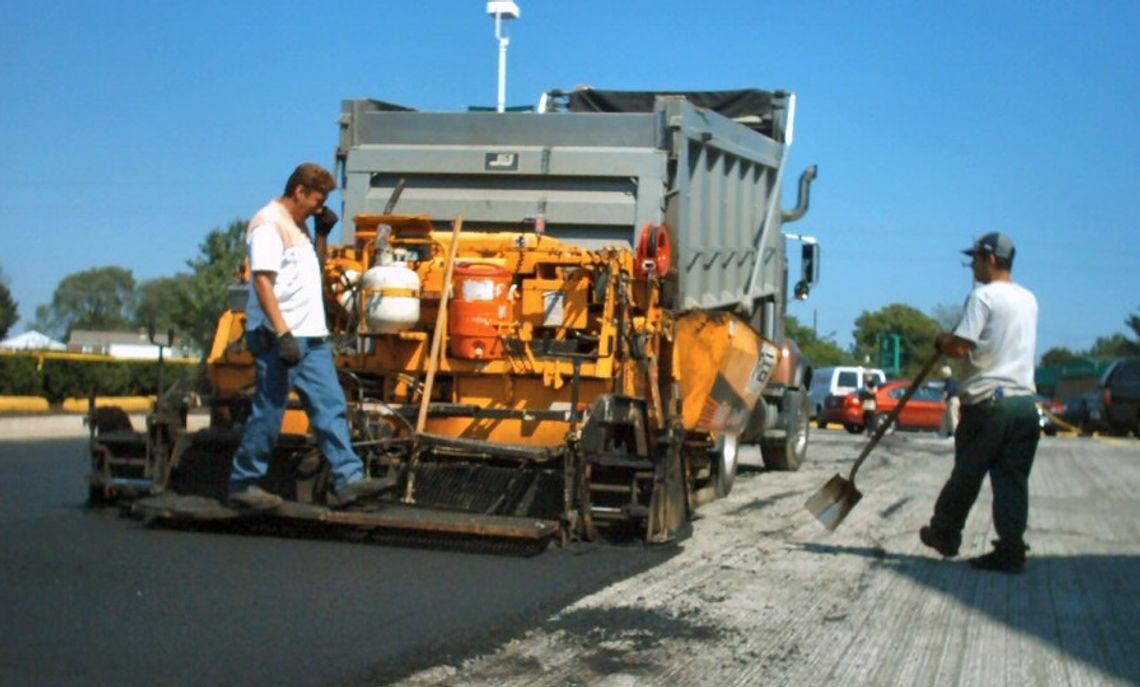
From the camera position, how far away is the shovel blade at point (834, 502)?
8516 millimetres

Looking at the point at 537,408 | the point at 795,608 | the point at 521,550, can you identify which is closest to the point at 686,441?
the point at 537,408

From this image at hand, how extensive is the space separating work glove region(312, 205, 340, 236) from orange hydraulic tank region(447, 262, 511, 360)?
2.70ft

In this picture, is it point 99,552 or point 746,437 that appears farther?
point 746,437

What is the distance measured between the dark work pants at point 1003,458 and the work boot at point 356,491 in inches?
122

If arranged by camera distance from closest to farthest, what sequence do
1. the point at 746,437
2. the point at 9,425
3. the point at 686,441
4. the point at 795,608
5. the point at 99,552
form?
the point at 795,608 → the point at 99,552 → the point at 686,441 → the point at 746,437 → the point at 9,425

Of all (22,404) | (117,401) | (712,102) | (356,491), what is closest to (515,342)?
(356,491)

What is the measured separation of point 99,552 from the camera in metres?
7.13

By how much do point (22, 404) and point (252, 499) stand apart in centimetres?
2311

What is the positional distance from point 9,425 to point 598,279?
17359 mm

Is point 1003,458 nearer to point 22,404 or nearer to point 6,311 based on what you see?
point 22,404

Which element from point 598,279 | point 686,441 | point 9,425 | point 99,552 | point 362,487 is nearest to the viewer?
point 99,552

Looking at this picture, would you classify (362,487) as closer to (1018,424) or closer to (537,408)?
(537,408)

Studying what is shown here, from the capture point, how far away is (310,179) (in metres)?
7.78

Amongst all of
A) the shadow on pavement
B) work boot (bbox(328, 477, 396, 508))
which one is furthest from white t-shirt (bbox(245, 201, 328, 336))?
the shadow on pavement
